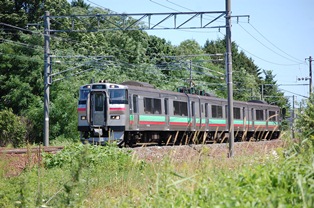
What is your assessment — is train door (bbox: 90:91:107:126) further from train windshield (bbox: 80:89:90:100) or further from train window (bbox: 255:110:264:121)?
train window (bbox: 255:110:264:121)

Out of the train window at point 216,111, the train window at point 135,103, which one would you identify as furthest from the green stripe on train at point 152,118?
the train window at point 216,111

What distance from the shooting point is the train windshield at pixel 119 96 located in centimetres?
2480

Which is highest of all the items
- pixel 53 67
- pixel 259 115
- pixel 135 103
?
pixel 53 67

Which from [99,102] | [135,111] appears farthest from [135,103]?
[99,102]

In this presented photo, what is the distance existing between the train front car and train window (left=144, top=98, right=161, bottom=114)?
1759mm

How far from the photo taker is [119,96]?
2481 centimetres

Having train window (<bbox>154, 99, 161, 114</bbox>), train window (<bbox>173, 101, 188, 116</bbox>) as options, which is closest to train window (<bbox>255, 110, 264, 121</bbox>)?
train window (<bbox>173, 101, 188, 116</bbox>)

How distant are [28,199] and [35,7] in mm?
44643

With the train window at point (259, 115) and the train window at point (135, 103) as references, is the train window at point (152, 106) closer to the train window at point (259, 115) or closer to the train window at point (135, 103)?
the train window at point (135, 103)

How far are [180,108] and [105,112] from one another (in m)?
5.83

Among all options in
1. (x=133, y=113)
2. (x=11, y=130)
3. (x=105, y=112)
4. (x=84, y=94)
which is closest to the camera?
(x=105, y=112)

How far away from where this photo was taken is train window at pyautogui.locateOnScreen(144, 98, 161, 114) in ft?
86.6

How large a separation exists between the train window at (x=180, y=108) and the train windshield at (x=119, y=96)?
488 cm

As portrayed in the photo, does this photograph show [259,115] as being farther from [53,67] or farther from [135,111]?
[135,111]
